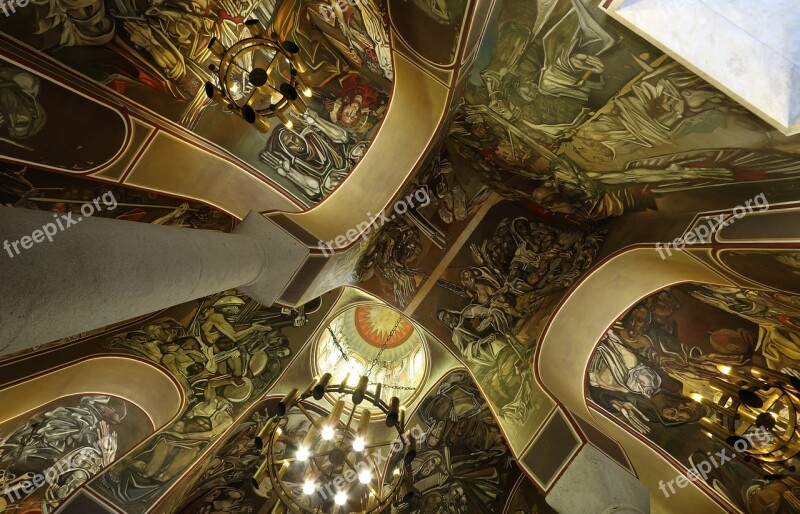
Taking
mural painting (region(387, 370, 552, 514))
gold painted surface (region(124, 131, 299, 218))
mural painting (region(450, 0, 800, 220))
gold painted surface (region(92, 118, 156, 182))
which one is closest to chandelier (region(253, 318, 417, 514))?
mural painting (region(387, 370, 552, 514))

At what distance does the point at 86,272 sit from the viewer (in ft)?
7.26

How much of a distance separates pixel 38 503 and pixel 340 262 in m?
6.81

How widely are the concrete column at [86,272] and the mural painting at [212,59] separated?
148 inches

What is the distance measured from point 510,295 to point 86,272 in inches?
282

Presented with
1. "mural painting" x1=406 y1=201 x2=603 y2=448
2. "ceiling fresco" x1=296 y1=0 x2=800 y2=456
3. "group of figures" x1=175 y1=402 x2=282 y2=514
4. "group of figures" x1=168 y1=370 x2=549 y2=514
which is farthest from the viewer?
"group of figures" x1=168 y1=370 x2=549 y2=514

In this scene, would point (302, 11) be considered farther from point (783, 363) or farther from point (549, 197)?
point (783, 363)

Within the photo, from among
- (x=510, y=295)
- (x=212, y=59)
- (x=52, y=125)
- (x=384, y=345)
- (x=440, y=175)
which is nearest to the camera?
(x=52, y=125)

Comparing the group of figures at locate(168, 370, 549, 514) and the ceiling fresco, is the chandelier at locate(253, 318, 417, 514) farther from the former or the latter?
the group of figures at locate(168, 370, 549, 514)

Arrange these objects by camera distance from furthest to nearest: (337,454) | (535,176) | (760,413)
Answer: (535,176), (337,454), (760,413)

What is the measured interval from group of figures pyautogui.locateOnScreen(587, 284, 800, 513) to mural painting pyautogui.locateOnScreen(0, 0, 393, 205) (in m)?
5.86

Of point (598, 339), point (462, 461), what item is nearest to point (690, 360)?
point (598, 339)

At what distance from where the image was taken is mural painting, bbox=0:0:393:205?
5.29 meters

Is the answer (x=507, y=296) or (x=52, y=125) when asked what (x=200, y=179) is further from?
(x=507, y=296)

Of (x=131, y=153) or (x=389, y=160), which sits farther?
(x=389, y=160)
